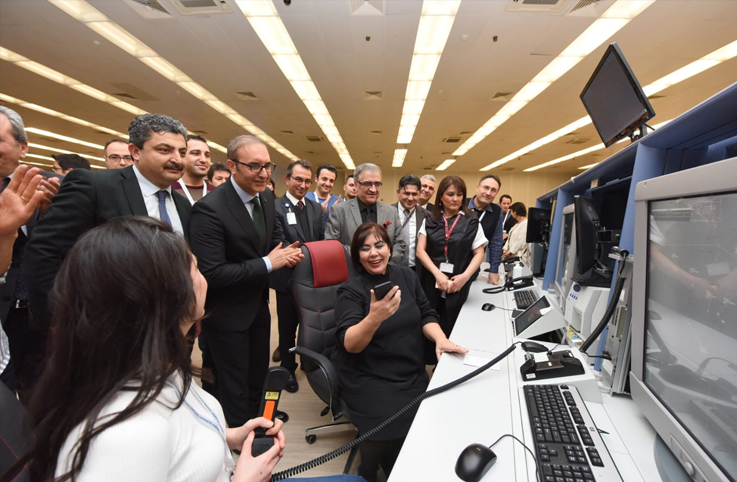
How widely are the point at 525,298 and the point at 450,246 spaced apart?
0.57 meters

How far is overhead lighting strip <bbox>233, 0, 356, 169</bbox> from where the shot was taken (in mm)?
3084

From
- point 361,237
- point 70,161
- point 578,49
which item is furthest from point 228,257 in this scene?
point 578,49

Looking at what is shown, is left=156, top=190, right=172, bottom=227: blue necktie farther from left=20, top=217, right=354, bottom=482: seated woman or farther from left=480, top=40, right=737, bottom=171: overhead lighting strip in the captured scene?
left=480, top=40, right=737, bottom=171: overhead lighting strip

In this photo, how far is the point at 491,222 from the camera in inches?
103

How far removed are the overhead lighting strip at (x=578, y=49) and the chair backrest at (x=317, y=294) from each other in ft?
12.2

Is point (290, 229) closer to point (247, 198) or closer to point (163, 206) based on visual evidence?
point (247, 198)

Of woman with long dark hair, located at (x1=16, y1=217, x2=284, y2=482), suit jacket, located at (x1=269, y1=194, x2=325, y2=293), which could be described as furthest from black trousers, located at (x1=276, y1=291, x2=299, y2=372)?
woman with long dark hair, located at (x1=16, y1=217, x2=284, y2=482)

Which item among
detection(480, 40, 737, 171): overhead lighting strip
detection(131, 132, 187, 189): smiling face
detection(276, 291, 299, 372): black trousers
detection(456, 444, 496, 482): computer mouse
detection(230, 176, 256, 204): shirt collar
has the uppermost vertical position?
detection(480, 40, 737, 171): overhead lighting strip

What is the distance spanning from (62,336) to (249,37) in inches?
159

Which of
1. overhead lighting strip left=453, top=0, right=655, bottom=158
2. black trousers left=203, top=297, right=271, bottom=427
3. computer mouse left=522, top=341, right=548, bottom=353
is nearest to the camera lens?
computer mouse left=522, top=341, right=548, bottom=353

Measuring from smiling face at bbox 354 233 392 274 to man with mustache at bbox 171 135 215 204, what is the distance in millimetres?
1504

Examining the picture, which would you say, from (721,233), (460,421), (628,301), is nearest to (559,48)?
(628,301)

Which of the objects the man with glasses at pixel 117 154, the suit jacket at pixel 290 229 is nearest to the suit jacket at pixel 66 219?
the suit jacket at pixel 290 229

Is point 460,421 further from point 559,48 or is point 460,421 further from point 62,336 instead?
point 559,48
